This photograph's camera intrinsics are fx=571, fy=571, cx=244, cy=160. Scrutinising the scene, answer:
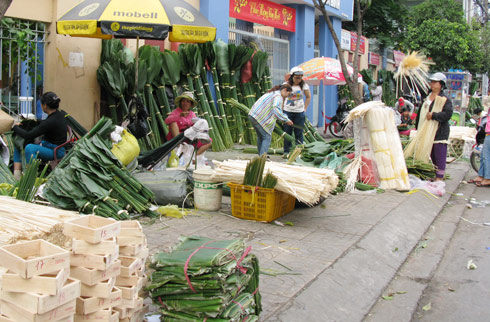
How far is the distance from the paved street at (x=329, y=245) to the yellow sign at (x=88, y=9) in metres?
3.52

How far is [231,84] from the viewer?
13570mm

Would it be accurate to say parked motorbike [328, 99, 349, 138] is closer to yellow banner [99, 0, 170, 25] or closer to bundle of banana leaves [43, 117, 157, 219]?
yellow banner [99, 0, 170, 25]

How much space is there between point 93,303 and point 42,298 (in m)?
0.45

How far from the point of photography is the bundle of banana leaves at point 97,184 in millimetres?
6016

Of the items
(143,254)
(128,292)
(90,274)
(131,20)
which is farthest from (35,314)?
(131,20)

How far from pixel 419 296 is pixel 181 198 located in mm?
3215

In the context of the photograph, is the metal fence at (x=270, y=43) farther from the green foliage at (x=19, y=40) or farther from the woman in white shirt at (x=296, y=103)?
the green foliage at (x=19, y=40)

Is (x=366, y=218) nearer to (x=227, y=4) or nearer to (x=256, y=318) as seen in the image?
(x=256, y=318)

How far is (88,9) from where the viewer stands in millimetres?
8641

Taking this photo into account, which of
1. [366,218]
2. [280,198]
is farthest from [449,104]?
[280,198]

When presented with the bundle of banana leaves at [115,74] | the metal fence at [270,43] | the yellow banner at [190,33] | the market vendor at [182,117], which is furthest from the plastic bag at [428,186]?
the metal fence at [270,43]

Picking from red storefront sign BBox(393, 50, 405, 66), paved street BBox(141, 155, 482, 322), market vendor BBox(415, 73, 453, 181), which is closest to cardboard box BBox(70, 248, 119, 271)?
paved street BBox(141, 155, 482, 322)

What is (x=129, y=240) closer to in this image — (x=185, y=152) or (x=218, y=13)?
(x=185, y=152)

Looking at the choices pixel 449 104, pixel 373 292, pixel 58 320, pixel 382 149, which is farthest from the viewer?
pixel 449 104
